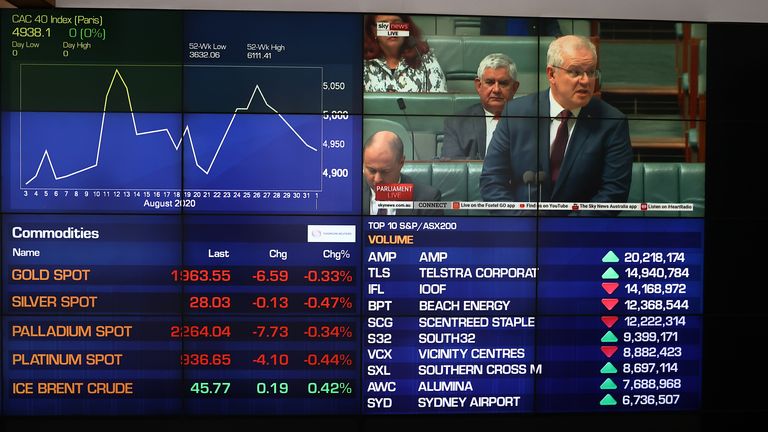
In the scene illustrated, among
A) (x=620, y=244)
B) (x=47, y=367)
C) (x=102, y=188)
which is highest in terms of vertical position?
(x=102, y=188)

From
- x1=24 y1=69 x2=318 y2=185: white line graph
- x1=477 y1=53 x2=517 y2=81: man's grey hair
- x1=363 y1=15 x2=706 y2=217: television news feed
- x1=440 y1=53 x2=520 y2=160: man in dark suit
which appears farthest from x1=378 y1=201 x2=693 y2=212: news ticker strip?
x1=477 y1=53 x2=517 y2=81: man's grey hair

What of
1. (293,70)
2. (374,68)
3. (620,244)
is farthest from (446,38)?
(620,244)

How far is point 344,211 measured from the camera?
418 cm

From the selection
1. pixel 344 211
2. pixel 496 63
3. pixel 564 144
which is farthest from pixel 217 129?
pixel 564 144

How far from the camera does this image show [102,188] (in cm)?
412

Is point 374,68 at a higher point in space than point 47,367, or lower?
higher

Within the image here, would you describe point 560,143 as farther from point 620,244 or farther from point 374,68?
point 374,68

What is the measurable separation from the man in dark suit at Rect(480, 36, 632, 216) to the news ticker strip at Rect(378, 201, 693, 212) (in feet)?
0.09

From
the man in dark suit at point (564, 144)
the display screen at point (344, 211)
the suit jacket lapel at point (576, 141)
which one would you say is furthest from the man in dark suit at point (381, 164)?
the suit jacket lapel at point (576, 141)

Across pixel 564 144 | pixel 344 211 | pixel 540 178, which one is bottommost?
pixel 344 211

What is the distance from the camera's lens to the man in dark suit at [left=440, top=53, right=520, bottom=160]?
4207 millimetres

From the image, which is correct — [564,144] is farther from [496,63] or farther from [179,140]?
[179,140]

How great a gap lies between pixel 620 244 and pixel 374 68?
5.50 feet

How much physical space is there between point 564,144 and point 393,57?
1.06 m
